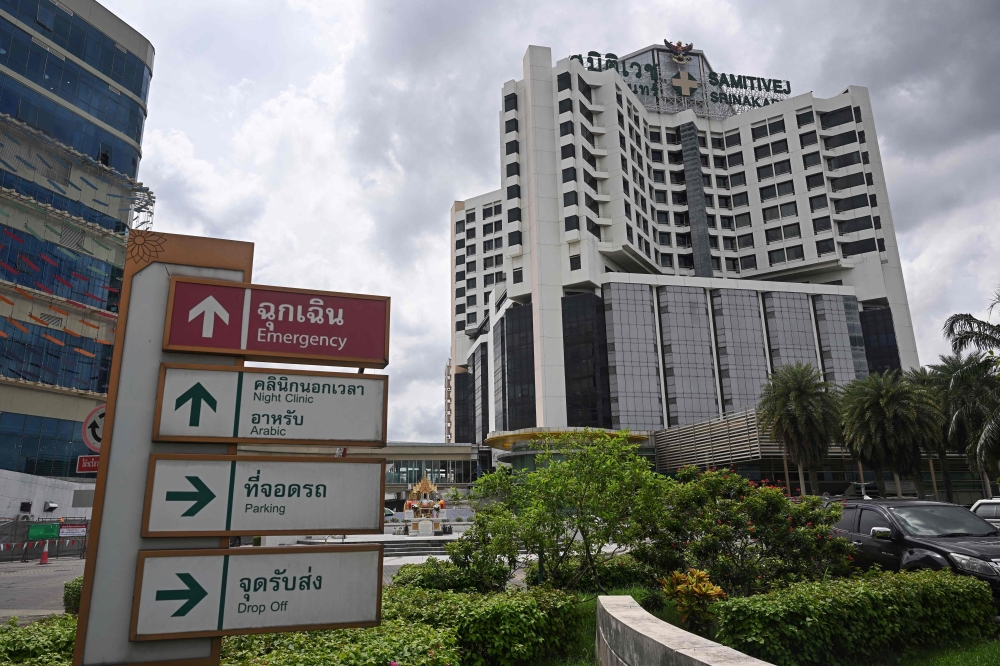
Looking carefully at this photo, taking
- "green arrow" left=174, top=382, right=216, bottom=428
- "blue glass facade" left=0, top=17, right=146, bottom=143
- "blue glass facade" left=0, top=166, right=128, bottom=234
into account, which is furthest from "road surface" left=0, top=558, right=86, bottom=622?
"blue glass facade" left=0, top=17, right=146, bottom=143

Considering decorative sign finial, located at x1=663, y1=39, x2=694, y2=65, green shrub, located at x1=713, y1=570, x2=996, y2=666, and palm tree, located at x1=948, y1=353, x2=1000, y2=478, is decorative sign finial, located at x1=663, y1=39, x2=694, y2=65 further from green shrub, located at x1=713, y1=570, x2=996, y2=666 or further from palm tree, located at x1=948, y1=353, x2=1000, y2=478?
green shrub, located at x1=713, y1=570, x2=996, y2=666

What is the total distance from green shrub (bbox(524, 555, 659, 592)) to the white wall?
125ft

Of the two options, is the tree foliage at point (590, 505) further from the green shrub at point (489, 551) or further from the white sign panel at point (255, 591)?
the white sign panel at point (255, 591)

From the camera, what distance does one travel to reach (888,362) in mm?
77438

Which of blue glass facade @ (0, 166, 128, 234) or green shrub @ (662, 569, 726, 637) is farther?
blue glass facade @ (0, 166, 128, 234)

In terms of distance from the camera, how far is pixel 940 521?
11.5 metres

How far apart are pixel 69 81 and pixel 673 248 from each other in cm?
6592

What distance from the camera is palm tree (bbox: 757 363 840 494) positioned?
138ft

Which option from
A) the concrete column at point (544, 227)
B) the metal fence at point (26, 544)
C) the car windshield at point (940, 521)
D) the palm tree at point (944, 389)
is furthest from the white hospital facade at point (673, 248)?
the car windshield at point (940, 521)

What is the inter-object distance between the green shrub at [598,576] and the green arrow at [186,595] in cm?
788

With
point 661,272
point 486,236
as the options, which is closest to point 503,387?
point 661,272

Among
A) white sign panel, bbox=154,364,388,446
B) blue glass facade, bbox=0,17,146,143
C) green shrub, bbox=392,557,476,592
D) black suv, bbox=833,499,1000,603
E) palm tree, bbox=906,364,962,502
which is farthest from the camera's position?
blue glass facade, bbox=0,17,146,143

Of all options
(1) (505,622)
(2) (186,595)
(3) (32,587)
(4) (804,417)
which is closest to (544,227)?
(4) (804,417)

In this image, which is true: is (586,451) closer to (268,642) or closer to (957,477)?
(268,642)
